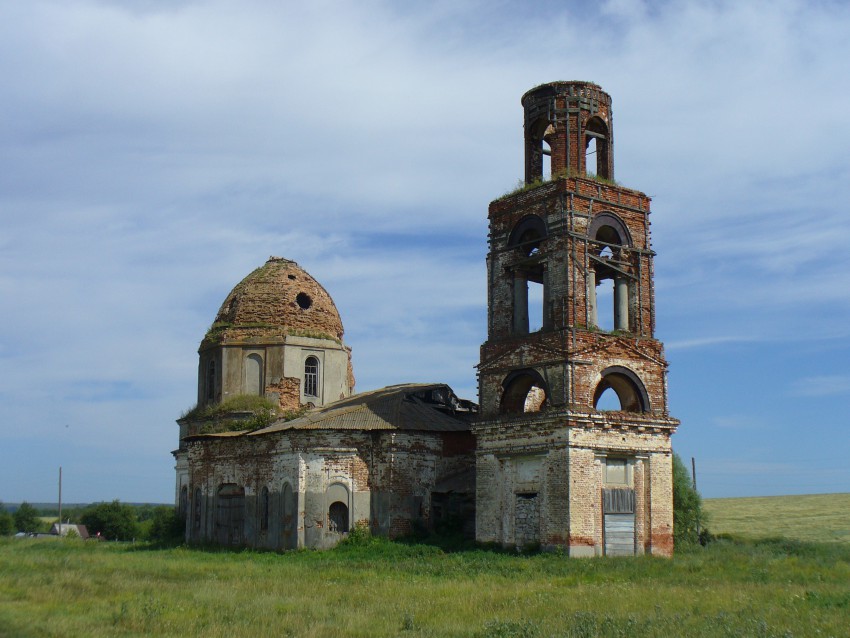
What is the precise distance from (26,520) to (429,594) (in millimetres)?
69685

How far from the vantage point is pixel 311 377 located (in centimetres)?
3762

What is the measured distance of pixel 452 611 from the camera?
607 inches

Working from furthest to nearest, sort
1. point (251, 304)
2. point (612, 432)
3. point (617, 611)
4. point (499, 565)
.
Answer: point (251, 304)
point (612, 432)
point (499, 565)
point (617, 611)

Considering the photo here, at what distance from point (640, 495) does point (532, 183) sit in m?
9.21

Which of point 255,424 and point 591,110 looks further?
point 255,424

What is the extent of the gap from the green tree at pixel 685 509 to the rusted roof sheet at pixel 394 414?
7.66m

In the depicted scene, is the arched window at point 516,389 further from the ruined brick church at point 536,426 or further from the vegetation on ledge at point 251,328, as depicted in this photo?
the vegetation on ledge at point 251,328

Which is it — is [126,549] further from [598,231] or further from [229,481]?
[598,231]

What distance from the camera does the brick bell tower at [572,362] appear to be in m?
23.9

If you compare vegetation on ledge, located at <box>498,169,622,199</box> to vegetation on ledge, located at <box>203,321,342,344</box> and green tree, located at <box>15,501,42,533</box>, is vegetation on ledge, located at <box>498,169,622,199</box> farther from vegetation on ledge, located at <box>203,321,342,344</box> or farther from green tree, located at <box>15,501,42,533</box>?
green tree, located at <box>15,501,42,533</box>

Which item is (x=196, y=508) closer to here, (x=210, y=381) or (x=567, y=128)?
(x=210, y=381)

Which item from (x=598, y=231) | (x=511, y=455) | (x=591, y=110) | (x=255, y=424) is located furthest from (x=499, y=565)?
(x=255, y=424)

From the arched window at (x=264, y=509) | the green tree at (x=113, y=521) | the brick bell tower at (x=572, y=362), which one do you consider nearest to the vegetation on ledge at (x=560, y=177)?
the brick bell tower at (x=572, y=362)

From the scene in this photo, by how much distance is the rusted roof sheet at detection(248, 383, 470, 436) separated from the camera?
94.7ft
